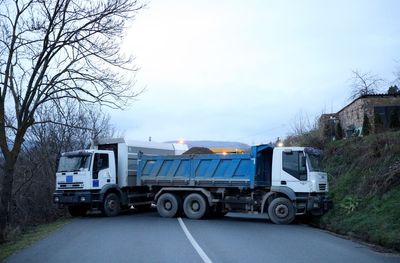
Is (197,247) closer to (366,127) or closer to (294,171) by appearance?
(294,171)

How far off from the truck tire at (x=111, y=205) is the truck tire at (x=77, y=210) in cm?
152

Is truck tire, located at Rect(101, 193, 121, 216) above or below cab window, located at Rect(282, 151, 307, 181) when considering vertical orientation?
below

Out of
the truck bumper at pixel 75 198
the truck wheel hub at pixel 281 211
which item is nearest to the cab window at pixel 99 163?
the truck bumper at pixel 75 198

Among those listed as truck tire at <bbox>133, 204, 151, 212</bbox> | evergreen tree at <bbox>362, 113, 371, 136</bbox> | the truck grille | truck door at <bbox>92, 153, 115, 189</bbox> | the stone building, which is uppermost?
the stone building

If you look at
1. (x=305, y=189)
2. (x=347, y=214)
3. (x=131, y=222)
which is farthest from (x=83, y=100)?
(x=347, y=214)

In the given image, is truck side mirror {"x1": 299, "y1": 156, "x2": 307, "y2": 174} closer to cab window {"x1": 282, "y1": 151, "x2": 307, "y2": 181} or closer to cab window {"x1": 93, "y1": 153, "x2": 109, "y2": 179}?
cab window {"x1": 282, "y1": 151, "x2": 307, "y2": 181}

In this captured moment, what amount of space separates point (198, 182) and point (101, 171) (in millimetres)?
4227

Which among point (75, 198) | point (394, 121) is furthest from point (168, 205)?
point (394, 121)

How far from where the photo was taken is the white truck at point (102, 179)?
20.8 m

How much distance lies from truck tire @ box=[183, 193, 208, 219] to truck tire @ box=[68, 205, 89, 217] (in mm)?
5022

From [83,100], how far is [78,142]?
13.3 meters

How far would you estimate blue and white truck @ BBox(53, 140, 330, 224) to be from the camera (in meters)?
18.2

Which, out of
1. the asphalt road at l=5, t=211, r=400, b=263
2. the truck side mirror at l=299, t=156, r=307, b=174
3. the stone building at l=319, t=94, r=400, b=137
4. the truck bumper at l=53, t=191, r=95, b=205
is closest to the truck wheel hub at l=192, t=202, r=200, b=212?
the asphalt road at l=5, t=211, r=400, b=263

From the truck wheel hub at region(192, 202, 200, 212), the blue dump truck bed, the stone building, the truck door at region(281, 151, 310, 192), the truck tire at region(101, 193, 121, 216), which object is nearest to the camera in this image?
the truck door at region(281, 151, 310, 192)
